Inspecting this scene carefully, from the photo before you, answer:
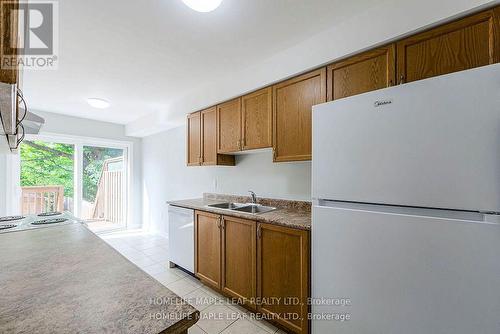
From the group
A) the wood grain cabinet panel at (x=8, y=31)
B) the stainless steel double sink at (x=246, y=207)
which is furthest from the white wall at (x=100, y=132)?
the wood grain cabinet panel at (x=8, y=31)

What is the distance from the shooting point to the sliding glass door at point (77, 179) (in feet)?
11.9

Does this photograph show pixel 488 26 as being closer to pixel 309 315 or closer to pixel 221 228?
pixel 309 315

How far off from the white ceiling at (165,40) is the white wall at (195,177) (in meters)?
1.14

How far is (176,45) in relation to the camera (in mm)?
1878

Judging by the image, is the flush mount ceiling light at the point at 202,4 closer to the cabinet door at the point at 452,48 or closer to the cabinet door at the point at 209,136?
the cabinet door at the point at 452,48

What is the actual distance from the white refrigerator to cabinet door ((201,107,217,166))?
159cm

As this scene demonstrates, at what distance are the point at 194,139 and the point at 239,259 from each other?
1.75m

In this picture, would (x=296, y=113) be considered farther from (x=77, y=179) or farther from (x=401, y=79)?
(x=77, y=179)

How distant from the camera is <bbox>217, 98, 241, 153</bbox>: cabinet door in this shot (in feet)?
7.88

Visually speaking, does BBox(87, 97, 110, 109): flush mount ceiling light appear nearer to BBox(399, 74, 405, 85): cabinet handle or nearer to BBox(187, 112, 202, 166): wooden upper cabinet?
BBox(187, 112, 202, 166): wooden upper cabinet

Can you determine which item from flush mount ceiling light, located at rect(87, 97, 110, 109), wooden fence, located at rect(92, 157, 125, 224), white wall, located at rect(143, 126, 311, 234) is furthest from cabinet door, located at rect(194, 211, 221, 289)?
wooden fence, located at rect(92, 157, 125, 224)

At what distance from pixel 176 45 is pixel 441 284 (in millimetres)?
2369

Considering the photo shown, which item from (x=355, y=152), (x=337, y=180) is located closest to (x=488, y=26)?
(x=355, y=152)

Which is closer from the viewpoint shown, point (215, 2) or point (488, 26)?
point (488, 26)
